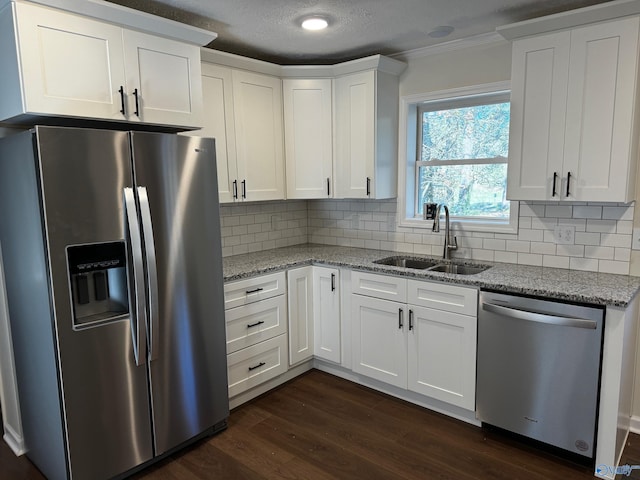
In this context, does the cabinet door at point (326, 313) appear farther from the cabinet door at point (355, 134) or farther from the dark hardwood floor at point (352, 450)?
the cabinet door at point (355, 134)

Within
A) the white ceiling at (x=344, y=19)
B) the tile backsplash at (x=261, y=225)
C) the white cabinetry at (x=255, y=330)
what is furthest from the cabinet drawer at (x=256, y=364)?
the white ceiling at (x=344, y=19)

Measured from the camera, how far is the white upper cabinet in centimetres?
320

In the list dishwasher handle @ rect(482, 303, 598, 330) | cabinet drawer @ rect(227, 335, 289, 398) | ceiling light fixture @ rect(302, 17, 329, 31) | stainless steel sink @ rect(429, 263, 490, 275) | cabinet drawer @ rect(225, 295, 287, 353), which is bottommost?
cabinet drawer @ rect(227, 335, 289, 398)

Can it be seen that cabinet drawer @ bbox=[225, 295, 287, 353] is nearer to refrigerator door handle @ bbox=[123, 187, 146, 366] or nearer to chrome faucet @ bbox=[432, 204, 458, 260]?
refrigerator door handle @ bbox=[123, 187, 146, 366]

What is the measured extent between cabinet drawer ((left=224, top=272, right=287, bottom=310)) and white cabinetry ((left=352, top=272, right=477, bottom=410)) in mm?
536

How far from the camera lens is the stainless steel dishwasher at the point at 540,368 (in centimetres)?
213

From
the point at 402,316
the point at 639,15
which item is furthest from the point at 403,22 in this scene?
the point at 402,316

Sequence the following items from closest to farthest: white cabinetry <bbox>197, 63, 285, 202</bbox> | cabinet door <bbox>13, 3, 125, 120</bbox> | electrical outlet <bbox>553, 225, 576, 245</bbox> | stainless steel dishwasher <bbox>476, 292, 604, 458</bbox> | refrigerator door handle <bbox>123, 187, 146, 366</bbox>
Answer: cabinet door <bbox>13, 3, 125, 120</bbox>, refrigerator door handle <bbox>123, 187, 146, 366</bbox>, stainless steel dishwasher <bbox>476, 292, 604, 458</bbox>, electrical outlet <bbox>553, 225, 576, 245</bbox>, white cabinetry <bbox>197, 63, 285, 202</bbox>

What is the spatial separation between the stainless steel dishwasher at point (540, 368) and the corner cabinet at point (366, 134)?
4.16ft

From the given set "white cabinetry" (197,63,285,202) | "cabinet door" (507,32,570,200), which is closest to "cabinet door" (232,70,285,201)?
"white cabinetry" (197,63,285,202)

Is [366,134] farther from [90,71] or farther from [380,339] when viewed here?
[90,71]

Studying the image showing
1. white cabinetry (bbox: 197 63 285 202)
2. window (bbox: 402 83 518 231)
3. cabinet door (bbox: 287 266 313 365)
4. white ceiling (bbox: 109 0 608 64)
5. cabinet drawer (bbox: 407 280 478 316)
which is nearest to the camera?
white ceiling (bbox: 109 0 608 64)

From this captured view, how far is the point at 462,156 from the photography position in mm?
3236

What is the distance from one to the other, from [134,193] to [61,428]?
1116mm
